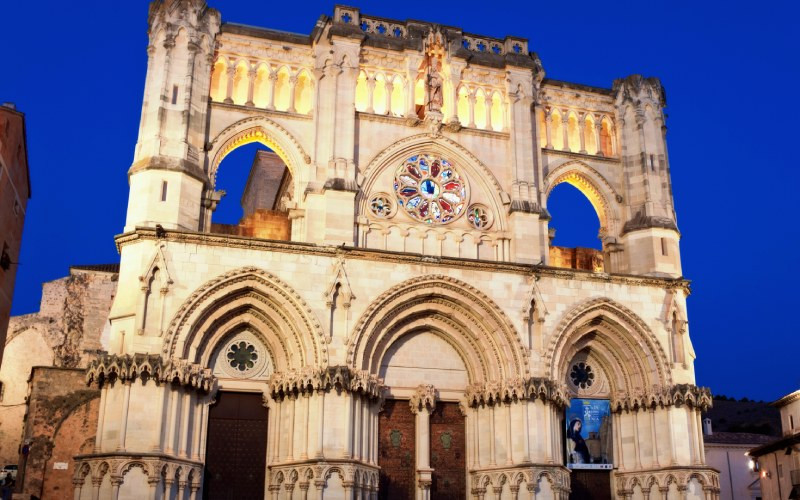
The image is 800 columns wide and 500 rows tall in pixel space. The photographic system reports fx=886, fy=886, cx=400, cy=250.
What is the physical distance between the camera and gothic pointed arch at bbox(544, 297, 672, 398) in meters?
21.6

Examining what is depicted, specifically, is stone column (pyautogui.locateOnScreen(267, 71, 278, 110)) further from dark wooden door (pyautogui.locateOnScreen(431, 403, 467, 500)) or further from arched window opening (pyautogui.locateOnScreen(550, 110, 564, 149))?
dark wooden door (pyautogui.locateOnScreen(431, 403, 467, 500))

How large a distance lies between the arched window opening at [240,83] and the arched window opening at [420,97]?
4501 mm

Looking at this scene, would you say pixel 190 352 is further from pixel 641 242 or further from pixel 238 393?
pixel 641 242

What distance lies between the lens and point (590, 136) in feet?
81.7

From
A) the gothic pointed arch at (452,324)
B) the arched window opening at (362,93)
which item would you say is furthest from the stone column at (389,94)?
the gothic pointed arch at (452,324)

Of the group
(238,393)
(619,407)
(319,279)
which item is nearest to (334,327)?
(319,279)

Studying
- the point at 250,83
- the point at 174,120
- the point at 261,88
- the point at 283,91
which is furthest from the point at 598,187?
the point at 174,120

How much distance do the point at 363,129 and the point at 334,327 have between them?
5.49 metres

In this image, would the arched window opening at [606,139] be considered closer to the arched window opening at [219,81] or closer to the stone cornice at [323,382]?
the stone cornice at [323,382]

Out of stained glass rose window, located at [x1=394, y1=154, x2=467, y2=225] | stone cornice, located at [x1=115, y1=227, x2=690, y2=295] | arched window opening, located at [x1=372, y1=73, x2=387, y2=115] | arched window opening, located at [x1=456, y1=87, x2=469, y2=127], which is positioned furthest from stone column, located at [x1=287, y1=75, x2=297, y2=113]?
arched window opening, located at [x1=456, y1=87, x2=469, y2=127]

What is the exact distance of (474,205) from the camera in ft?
75.0

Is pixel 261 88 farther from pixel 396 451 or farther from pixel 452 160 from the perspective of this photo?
pixel 396 451

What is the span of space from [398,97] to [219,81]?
4639 millimetres

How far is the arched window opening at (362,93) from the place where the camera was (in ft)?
75.0
